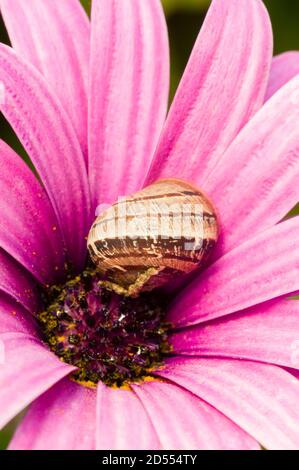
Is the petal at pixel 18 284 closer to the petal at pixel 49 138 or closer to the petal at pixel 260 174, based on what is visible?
the petal at pixel 49 138

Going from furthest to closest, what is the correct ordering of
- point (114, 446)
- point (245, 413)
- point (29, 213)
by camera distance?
point (29, 213), point (245, 413), point (114, 446)

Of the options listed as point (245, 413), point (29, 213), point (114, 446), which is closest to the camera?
point (114, 446)

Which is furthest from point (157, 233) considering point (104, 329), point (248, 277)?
point (104, 329)

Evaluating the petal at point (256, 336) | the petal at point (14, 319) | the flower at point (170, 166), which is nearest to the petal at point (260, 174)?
the flower at point (170, 166)

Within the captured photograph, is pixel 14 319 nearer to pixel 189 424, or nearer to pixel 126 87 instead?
pixel 189 424

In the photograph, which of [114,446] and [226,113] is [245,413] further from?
[226,113]

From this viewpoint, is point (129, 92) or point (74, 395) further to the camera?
point (129, 92)

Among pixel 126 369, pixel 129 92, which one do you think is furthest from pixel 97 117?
pixel 126 369
